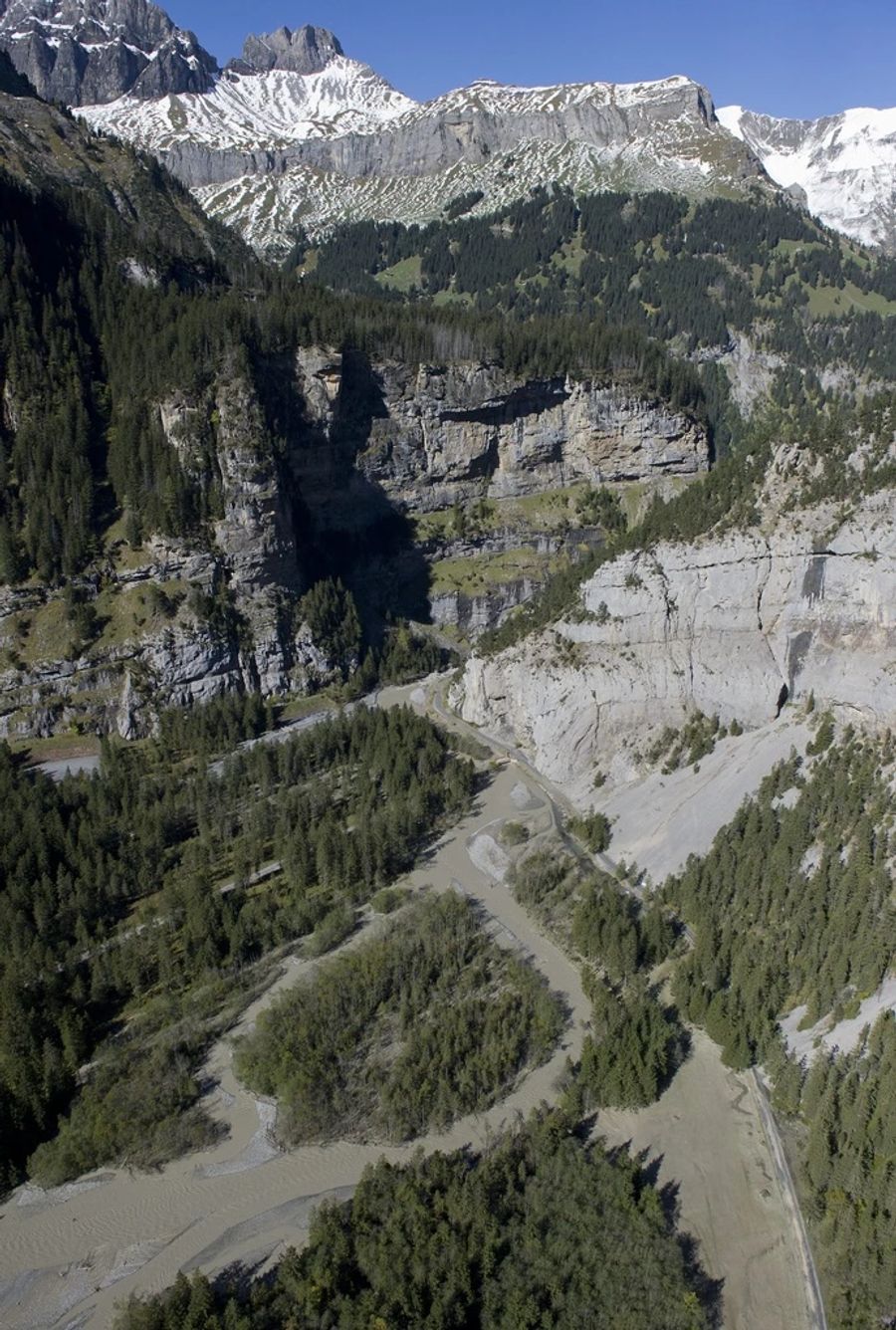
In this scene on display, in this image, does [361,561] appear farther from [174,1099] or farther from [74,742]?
[174,1099]

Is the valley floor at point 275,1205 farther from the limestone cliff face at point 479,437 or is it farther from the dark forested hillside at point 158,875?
the limestone cliff face at point 479,437

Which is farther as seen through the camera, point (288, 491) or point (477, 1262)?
point (288, 491)

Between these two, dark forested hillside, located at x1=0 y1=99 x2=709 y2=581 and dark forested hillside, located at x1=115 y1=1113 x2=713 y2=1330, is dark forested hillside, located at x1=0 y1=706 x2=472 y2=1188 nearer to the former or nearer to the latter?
dark forested hillside, located at x1=115 y1=1113 x2=713 y2=1330

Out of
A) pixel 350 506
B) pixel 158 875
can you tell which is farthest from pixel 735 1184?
pixel 350 506

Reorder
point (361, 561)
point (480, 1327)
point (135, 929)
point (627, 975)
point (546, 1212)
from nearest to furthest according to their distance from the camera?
point (480, 1327) → point (546, 1212) → point (627, 975) → point (135, 929) → point (361, 561)

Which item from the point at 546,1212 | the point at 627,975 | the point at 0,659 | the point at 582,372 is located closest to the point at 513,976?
the point at 627,975

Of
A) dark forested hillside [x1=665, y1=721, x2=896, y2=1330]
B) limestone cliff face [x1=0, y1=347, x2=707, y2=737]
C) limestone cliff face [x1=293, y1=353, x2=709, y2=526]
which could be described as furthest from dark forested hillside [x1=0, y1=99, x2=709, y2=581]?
dark forested hillside [x1=665, y1=721, x2=896, y2=1330]

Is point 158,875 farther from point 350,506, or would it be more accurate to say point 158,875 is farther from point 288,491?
point 350,506
